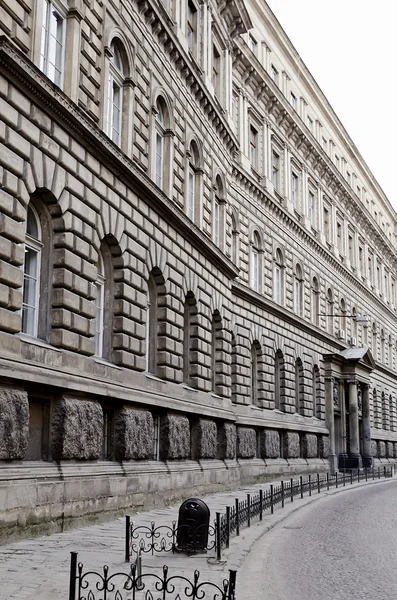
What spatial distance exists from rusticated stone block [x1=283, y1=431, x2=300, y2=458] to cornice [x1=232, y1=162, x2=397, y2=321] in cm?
1024

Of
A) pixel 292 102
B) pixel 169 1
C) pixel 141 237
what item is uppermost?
pixel 292 102

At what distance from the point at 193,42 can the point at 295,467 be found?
19.2 m

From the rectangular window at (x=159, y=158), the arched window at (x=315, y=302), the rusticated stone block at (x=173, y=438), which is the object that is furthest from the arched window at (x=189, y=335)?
the arched window at (x=315, y=302)

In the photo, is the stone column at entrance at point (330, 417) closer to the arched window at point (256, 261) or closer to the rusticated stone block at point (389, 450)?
the arched window at point (256, 261)

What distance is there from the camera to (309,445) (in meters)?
37.7

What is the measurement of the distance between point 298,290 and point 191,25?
17636mm

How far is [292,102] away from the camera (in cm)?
4244

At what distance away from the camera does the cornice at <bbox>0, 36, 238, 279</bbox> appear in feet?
43.0

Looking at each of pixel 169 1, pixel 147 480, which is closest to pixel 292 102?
pixel 169 1

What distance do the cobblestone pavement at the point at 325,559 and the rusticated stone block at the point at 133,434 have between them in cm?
351

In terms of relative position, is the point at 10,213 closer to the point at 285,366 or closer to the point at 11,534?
the point at 11,534

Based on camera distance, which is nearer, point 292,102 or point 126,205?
point 126,205

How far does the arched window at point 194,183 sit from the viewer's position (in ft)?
79.9

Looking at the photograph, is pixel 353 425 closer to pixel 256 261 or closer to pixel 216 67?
pixel 256 261
